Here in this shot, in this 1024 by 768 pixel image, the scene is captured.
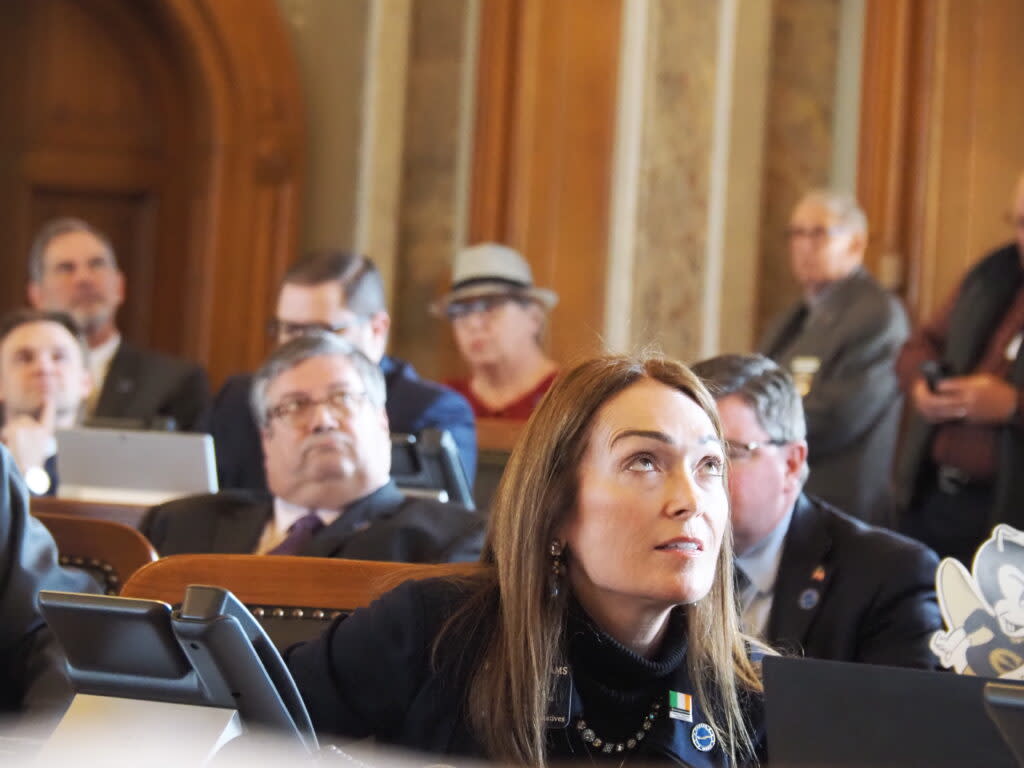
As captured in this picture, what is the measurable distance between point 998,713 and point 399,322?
490cm

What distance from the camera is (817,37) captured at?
5.89 meters

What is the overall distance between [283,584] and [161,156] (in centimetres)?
462

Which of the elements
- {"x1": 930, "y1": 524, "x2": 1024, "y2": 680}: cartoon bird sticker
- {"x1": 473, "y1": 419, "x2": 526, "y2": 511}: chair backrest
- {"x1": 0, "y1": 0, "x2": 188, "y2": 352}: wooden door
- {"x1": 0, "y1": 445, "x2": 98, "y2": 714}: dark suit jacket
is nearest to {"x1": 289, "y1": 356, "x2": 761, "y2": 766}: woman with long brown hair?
{"x1": 930, "y1": 524, "x2": 1024, "y2": 680}: cartoon bird sticker

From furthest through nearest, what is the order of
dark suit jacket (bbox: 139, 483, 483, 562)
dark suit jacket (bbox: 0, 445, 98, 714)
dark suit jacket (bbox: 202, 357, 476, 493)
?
dark suit jacket (bbox: 202, 357, 476, 493)
dark suit jacket (bbox: 139, 483, 483, 562)
dark suit jacket (bbox: 0, 445, 98, 714)

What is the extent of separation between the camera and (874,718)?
128 cm

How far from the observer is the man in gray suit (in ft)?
14.7

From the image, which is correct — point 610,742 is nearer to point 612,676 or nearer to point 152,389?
point 612,676

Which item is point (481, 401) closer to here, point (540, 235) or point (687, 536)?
point (540, 235)


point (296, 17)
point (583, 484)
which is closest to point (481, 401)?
point (296, 17)

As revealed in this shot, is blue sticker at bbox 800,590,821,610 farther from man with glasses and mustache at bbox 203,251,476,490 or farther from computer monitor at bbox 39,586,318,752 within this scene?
man with glasses and mustache at bbox 203,251,476,490

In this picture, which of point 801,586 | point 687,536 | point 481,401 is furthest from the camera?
point 481,401

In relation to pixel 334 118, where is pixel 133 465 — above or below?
below

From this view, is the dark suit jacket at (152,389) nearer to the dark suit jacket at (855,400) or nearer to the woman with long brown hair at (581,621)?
the dark suit jacket at (855,400)

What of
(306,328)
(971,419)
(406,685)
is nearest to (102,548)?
(406,685)
